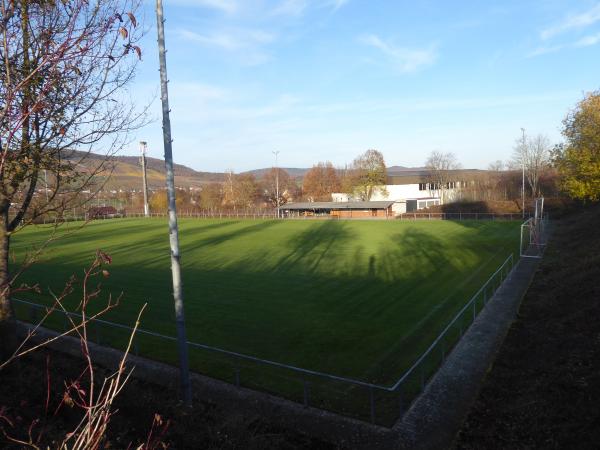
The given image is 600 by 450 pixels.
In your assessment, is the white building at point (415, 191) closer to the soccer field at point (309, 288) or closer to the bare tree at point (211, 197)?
the bare tree at point (211, 197)

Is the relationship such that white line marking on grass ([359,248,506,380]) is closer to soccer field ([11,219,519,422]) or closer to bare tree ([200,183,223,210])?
soccer field ([11,219,519,422])

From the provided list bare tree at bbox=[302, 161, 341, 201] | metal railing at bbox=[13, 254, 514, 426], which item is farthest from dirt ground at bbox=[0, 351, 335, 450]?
bare tree at bbox=[302, 161, 341, 201]

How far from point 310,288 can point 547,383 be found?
1275 centimetres

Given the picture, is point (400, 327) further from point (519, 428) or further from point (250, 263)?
point (250, 263)

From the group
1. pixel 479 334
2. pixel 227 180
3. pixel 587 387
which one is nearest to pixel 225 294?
pixel 479 334

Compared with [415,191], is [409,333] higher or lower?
lower

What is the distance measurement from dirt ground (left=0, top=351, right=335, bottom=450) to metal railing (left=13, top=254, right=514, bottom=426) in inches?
53.3

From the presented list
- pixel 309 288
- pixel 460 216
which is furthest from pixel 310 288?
pixel 460 216

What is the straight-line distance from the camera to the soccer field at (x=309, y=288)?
13.6m

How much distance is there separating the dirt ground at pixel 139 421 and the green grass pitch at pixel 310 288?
2.62 metres

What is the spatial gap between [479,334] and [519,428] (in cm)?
561

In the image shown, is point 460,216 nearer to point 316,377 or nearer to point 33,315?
point 316,377

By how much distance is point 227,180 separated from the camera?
98938mm

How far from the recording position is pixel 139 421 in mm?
7301
